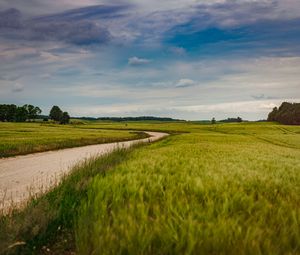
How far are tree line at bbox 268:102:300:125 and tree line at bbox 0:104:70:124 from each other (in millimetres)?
86199

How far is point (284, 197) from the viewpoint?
23.7ft

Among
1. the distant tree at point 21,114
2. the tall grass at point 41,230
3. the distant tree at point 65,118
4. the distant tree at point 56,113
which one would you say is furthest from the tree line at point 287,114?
the tall grass at point 41,230

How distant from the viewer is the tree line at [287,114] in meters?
126

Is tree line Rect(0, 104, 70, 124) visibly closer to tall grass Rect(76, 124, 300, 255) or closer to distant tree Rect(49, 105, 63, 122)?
distant tree Rect(49, 105, 63, 122)

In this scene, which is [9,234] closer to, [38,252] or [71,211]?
[38,252]

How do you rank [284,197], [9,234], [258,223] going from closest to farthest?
[258,223] < [9,234] < [284,197]

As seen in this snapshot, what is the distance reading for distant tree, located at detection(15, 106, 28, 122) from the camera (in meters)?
164

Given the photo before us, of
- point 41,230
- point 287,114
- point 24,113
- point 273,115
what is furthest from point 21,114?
point 41,230

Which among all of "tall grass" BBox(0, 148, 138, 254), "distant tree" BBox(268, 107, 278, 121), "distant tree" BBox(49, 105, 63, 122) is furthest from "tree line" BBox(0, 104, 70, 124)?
"tall grass" BBox(0, 148, 138, 254)

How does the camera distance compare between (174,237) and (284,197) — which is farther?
(284,197)

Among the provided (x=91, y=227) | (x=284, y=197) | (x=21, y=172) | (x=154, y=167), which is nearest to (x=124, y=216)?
(x=91, y=227)

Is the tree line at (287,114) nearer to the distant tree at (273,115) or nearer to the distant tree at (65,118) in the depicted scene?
the distant tree at (273,115)

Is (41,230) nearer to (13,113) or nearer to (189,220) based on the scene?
(189,220)

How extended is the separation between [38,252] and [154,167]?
4554 mm
